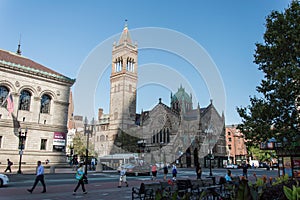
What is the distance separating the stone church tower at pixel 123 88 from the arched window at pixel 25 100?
48.1 metres

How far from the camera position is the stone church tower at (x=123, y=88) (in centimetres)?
8819

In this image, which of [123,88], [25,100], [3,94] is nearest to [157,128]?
[123,88]

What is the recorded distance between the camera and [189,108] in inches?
3625

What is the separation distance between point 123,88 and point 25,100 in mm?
52522

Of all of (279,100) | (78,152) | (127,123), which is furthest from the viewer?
(127,123)

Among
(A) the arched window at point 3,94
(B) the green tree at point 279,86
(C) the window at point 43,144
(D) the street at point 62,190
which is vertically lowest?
(D) the street at point 62,190

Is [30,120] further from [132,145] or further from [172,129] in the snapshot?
[172,129]

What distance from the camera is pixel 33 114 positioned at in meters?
39.2

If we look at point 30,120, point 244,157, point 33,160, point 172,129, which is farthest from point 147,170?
point 244,157

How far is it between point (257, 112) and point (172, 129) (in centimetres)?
6345

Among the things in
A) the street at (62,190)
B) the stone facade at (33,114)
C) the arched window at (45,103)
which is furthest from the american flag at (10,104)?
the street at (62,190)

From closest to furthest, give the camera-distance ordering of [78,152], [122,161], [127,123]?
[122,161] → [78,152] → [127,123]

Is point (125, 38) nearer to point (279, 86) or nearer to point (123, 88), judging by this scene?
point (123, 88)

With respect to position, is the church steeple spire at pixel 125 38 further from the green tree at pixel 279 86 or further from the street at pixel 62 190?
the green tree at pixel 279 86
